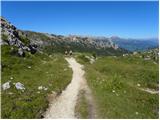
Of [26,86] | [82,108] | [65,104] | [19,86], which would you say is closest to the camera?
[82,108]

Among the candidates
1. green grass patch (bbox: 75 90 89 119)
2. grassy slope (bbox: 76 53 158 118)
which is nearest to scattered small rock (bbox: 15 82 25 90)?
green grass patch (bbox: 75 90 89 119)

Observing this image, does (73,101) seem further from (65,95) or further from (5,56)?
(5,56)

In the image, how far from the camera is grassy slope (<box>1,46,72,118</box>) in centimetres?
2762

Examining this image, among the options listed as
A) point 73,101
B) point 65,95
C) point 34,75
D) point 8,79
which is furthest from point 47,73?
point 73,101

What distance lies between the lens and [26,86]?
3706 cm

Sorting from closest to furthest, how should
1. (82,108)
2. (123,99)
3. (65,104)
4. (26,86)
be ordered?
(82,108) → (65,104) → (123,99) → (26,86)

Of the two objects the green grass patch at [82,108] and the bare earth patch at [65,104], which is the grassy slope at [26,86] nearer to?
the bare earth patch at [65,104]

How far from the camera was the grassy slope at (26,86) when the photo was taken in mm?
27625

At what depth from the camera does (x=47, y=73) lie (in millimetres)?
48812

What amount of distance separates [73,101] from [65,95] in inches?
120

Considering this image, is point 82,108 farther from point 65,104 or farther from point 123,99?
point 123,99

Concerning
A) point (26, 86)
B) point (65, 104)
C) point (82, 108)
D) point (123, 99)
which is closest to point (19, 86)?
point (26, 86)

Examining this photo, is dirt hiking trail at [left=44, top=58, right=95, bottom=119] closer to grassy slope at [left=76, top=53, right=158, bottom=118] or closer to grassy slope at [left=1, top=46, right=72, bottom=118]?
grassy slope at [left=1, top=46, right=72, bottom=118]

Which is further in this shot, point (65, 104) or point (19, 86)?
point (19, 86)
